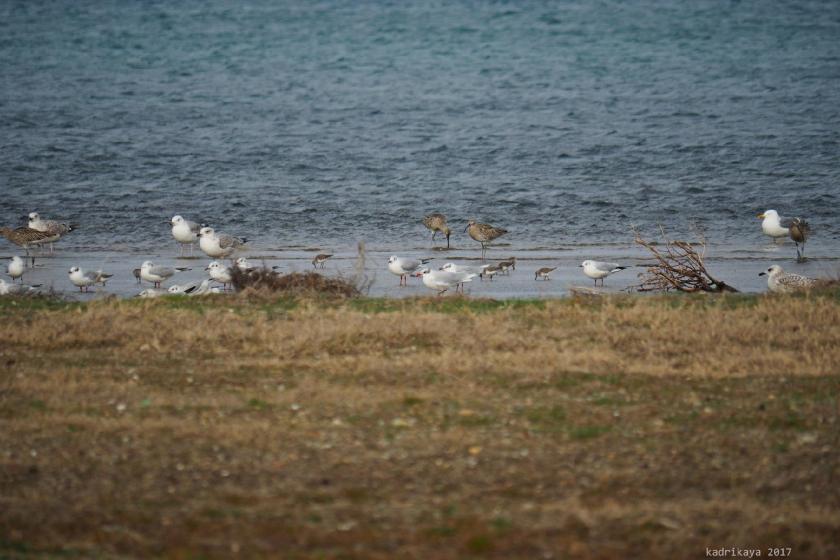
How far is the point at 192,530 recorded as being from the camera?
6609mm

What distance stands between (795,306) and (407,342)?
4.02 meters

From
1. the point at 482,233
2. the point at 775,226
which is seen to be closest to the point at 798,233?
the point at 775,226

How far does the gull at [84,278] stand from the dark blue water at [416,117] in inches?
247

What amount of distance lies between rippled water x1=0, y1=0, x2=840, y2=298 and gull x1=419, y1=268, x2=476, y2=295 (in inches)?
252

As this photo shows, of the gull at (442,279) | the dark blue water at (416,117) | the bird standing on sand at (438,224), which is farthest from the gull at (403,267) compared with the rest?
the dark blue water at (416,117)

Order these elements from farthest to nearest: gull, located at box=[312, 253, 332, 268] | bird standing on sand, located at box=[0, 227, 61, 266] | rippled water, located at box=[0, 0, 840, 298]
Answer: rippled water, located at box=[0, 0, 840, 298], bird standing on sand, located at box=[0, 227, 61, 266], gull, located at box=[312, 253, 332, 268]

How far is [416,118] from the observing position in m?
43.6

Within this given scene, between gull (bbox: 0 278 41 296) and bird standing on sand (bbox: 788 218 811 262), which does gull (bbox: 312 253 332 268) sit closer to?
gull (bbox: 0 278 41 296)

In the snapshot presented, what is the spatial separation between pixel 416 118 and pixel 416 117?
0.23m

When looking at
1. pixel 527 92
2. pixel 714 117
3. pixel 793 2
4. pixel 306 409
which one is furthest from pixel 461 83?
pixel 306 409

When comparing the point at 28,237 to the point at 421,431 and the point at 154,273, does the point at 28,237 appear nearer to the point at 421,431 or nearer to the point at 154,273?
the point at 154,273

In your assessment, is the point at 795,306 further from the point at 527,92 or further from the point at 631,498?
the point at 527,92

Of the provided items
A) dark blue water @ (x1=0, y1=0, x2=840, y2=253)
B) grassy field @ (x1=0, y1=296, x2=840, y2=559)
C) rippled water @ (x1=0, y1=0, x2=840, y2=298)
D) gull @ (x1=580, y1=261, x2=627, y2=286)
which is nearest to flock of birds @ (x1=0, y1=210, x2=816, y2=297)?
gull @ (x1=580, y1=261, x2=627, y2=286)

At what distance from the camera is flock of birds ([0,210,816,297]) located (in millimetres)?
15034
